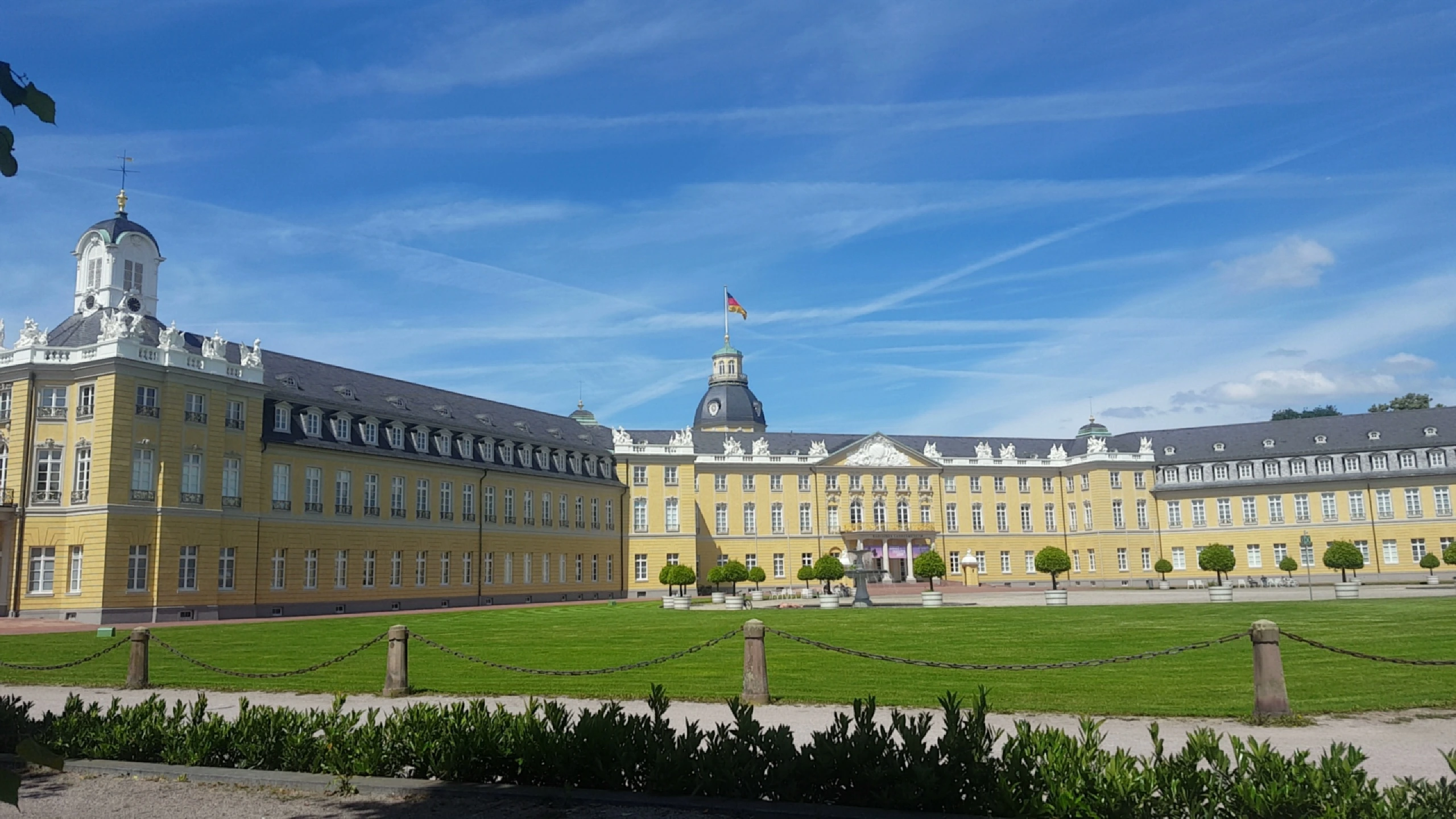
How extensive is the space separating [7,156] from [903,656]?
18.2 meters

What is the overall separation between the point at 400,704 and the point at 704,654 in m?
7.84

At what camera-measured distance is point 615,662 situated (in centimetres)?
2016

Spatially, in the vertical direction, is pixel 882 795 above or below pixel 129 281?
below

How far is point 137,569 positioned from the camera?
3903cm

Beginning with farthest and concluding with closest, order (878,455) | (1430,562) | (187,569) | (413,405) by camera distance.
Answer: (878,455)
(1430,562)
(413,405)
(187,569)

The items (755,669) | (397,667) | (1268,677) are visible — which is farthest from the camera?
(397,667)

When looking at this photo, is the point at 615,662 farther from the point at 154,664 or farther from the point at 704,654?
the point at 154,664

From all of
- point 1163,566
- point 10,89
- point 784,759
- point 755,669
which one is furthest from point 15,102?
point 1163,566

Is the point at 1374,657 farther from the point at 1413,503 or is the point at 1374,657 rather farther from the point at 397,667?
the point at 1413,503

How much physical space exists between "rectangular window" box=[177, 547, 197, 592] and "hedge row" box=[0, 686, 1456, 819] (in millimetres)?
32015

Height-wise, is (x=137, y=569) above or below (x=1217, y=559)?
above

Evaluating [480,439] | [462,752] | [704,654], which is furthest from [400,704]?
[480,439]

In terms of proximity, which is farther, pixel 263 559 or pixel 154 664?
pixel 263 559

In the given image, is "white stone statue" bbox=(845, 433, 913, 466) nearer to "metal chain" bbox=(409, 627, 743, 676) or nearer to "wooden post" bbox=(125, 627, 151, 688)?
"metal chain" bbox=(409, 627, 743, 676)
